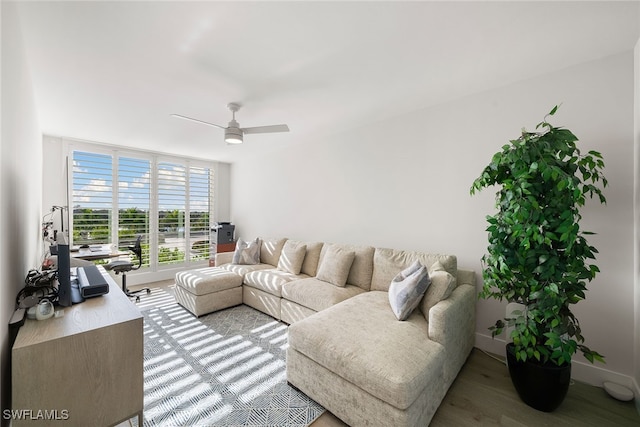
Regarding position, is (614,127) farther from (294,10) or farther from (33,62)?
(33,62)

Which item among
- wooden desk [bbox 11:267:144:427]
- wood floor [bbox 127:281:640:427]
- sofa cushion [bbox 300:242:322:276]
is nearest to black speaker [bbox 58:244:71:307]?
wooden desk [bbox 11:267:144:427]

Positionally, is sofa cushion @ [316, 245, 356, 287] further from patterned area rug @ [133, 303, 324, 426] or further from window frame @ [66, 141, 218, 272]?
window frame @ [66, 141, 218, 272]

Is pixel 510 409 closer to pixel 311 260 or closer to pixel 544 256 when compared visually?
pixel 544 256

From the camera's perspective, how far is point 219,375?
2064 millimetres

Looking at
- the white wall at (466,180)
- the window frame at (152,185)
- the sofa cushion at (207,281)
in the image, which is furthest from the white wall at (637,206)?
the window frame at (152,185)

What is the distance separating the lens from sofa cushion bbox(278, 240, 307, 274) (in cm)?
358

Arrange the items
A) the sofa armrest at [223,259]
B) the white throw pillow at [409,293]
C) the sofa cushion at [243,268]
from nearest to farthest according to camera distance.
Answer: the white throw pillow at [409,293] → the sofa cushion at [243,268] → the sofa armrest at [223,259]

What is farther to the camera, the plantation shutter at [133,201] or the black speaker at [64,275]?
the plantation shutter at [133,201]

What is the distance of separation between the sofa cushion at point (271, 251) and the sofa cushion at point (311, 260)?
59cm

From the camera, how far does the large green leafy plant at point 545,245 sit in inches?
61.9

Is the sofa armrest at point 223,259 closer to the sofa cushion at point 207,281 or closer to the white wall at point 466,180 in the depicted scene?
the sofa cushion at point 207,281

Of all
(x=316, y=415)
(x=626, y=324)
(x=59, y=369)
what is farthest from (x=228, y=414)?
(x=626, y=324)

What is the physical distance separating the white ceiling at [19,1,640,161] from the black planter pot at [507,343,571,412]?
7.47ft

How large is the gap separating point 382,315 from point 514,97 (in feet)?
7.77
